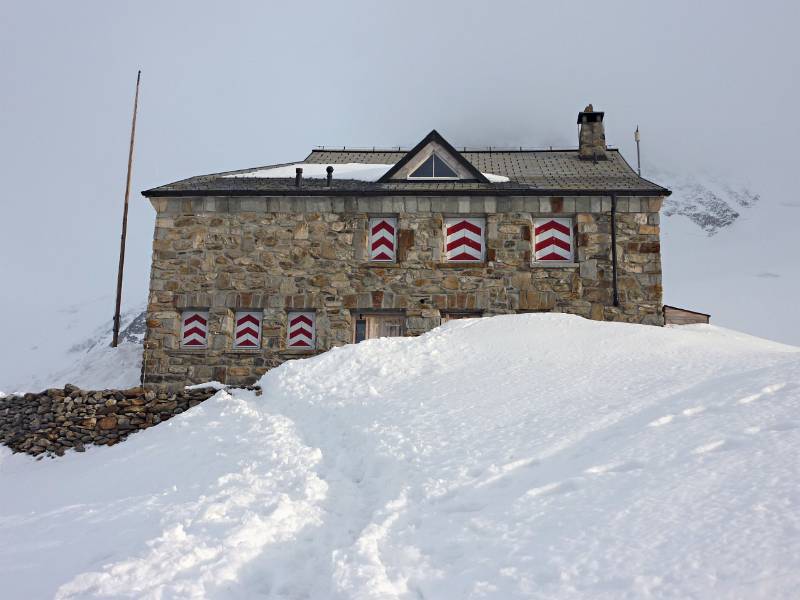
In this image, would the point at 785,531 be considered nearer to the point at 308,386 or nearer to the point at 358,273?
the point at 308,386

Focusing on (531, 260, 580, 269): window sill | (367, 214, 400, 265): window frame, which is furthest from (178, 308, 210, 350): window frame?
(531, 260, 580, 269): window sill

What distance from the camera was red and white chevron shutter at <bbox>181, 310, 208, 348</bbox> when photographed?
14.9 meters

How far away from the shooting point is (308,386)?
9438mm

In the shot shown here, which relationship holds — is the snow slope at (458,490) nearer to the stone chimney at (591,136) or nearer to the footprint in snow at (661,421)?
the footprint in snow at (661,421)

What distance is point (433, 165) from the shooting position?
16000 millimetres

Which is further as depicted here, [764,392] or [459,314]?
[459,314]

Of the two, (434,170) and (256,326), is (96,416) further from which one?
(434,170)

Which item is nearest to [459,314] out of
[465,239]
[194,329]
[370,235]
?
A: [465,239]

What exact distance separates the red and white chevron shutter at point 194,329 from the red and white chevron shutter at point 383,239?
408 centimetres

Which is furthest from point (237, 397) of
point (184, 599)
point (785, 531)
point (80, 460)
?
point (785, 531)

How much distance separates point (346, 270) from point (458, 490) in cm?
1014

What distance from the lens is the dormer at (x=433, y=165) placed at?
1566 centimetres

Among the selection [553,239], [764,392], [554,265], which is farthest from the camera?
[553,239]

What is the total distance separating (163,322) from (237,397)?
5884mm
